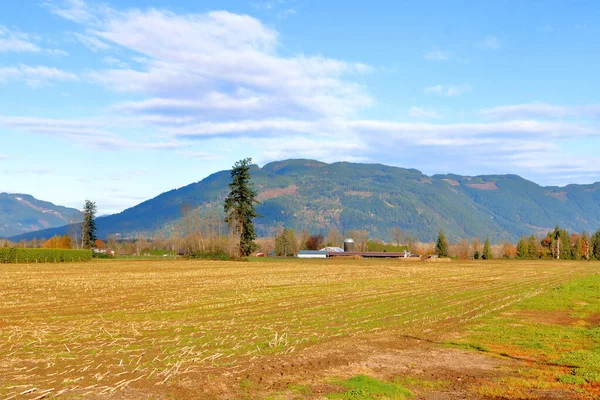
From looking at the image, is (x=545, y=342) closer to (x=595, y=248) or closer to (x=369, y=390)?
(x=369, y=390)

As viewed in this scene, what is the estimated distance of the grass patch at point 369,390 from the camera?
13038 mm

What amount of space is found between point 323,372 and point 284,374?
3.76ft

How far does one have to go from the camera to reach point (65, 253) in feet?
336

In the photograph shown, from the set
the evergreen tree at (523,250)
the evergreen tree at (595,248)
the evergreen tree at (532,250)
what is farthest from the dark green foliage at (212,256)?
the evergreen tree at (595,248)

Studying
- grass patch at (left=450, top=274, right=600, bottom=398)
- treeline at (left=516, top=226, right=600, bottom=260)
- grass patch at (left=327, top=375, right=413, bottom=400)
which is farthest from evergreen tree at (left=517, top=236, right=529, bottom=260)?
grass patch at (left=327, top=375, right=413, bottom=400)

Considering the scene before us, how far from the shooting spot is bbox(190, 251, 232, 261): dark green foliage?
384ft

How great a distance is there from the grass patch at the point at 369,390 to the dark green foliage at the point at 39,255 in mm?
90243

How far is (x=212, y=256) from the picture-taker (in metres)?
119

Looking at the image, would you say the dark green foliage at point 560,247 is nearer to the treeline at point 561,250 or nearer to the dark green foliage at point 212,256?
the treeline at point 561,250

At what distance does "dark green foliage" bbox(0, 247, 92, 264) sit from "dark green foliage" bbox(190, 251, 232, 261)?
23.4 m

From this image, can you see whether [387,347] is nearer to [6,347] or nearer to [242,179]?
[6,347]

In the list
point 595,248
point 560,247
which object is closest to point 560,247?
point 560,247

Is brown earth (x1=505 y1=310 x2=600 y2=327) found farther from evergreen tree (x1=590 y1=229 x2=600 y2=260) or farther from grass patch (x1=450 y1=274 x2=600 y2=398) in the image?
evergreen tree (x1=590 y1=229 x2=600 y2=260)

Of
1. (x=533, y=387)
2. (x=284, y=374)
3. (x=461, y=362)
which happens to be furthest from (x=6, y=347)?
(x=533, y=387)
